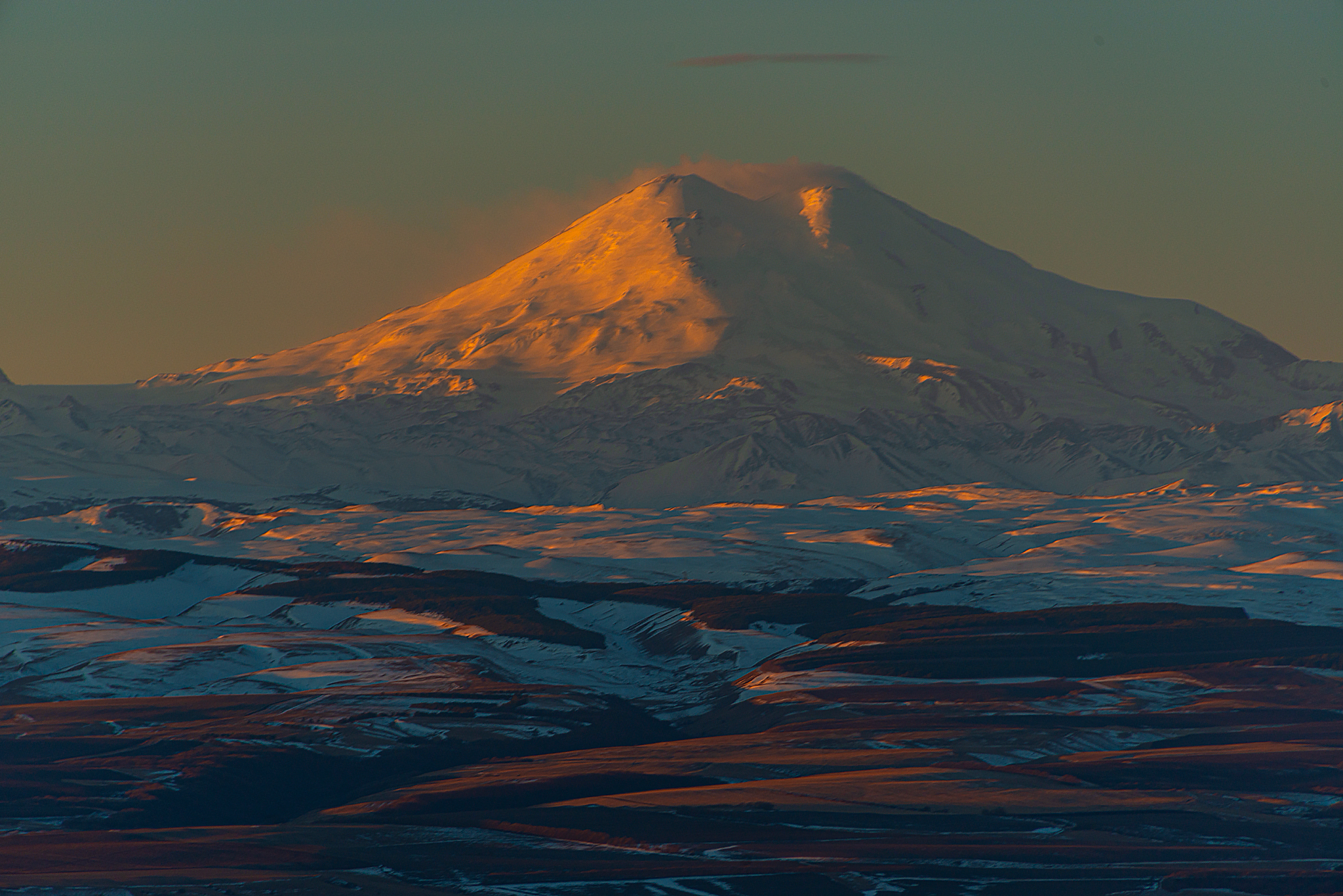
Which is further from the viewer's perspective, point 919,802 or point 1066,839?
point 919,802

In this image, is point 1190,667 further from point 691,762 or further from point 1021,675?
point 691,762

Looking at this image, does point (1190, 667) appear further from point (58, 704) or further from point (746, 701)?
point (58, 704)

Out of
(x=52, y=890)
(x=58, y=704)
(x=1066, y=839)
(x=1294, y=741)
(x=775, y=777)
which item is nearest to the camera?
(x=52, y=890)

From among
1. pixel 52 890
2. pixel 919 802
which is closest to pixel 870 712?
pixel 919 802

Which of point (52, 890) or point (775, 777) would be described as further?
point (775, 777)

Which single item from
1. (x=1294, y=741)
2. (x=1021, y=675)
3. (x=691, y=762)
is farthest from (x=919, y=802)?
(x=1021, y=675)

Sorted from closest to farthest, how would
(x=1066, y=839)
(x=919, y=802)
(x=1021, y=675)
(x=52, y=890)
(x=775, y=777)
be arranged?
(x=52, y=890) → (x=1066, y=839) → (x=919, y=802) → (x=775, y=777) → (x=1021, y=675)

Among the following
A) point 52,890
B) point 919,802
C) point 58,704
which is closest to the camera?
point 52,890

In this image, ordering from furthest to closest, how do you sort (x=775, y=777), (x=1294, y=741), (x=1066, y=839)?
(x=1294, y=741) < (x=775, y=777) < (x=1066, y=839)
